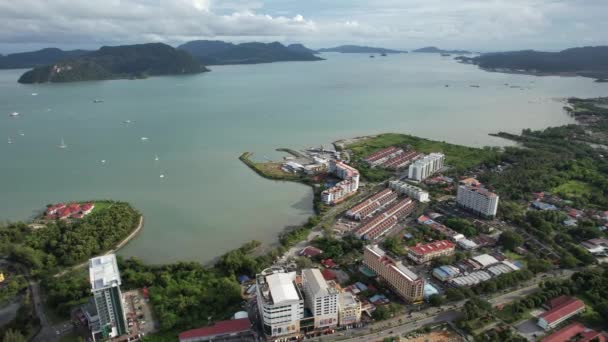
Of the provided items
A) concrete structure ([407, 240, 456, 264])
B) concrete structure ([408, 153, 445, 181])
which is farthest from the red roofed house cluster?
concrete structure ([408, 153, 445, 181])

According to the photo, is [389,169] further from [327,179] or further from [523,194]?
[523,194]

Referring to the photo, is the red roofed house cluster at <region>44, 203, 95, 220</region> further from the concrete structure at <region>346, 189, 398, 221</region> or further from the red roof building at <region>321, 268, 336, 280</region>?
the concrete structure at <region>346, 189, 398, 221</region>

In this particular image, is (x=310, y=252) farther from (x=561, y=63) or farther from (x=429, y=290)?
A: (x=561, y=63)

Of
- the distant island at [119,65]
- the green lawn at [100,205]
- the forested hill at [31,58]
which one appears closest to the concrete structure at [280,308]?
the green lawn at [100,205]

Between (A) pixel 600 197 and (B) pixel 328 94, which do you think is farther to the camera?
(B) pixel 328 94

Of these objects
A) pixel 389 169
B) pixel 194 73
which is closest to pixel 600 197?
pixel 389 169
